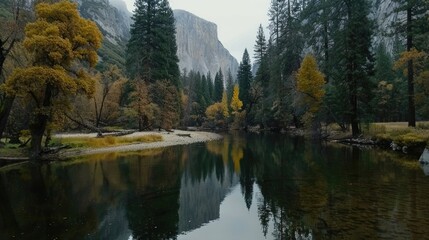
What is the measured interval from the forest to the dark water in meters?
5.67

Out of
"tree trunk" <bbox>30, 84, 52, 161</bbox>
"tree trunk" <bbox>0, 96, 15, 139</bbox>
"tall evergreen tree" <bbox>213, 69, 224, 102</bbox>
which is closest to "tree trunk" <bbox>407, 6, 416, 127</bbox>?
"tree trunk" <bbox>30, 84, 52, 161</bbox>

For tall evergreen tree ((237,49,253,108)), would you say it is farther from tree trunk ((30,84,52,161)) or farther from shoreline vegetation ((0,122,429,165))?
tree trunk ((30,84,52,161))

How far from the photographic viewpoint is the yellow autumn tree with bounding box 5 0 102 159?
2231 centimetres

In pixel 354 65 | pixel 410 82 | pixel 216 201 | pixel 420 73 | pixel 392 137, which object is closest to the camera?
pixel 216 201

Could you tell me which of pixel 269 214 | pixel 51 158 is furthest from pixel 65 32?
pixel 269 214

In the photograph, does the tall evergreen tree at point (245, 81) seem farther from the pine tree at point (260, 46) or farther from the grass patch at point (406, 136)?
the grass patch at point (406, 136)

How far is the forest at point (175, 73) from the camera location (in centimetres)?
2339

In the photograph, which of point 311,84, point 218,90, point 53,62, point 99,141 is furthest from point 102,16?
point 53,62

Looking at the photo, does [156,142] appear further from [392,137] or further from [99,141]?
[392,137]

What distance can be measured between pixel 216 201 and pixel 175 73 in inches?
1848

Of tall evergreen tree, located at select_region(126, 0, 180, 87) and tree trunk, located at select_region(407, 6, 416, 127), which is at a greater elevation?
tall evergreen tree, located at select_region(126, 0, 180, 87)

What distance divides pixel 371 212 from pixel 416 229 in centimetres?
163

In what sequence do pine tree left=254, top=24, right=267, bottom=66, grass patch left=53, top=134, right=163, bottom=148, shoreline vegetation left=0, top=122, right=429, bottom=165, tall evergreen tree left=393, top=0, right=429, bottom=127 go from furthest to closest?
1. pine tree left=254, top=24, right=267, bottom=66
2. grass patch left=53, top=134, right=163, bottom=148
3. tall evergreen tree left=393, top=0, right=429, bottom=127
4. shoreline vegetation left=0, top=122, right=429, bottom=165

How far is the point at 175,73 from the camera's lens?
195 feet
